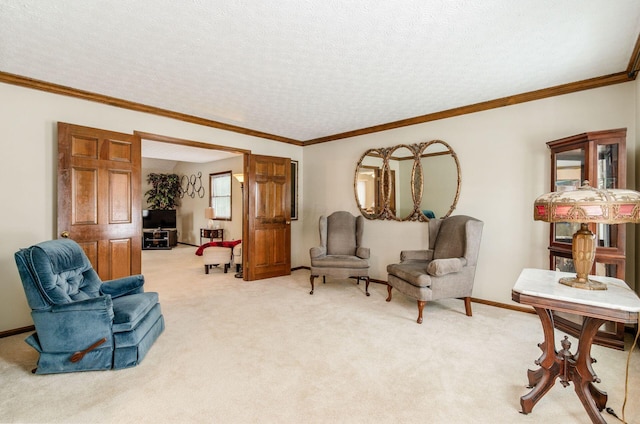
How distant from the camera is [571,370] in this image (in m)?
1.80

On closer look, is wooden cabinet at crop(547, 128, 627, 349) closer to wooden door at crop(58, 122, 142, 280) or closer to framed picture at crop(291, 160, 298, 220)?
framed picture at crop(291, 160, 298, 220)

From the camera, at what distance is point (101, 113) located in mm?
3504

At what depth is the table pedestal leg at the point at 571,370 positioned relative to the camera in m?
1.71

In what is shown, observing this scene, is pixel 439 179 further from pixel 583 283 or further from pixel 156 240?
pixel 156 240

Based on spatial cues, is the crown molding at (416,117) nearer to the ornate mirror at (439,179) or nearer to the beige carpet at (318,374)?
the ornate mirror at (439,179)

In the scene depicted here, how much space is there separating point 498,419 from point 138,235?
380 cm

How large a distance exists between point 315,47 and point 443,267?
2435 mm

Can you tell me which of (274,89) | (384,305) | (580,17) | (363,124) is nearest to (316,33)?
(274,89)

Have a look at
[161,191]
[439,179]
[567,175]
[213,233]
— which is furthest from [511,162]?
[161,191]

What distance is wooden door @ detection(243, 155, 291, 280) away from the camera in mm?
4926

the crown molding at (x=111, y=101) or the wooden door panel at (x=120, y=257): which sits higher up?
the crown molding at (x=111, y=101)

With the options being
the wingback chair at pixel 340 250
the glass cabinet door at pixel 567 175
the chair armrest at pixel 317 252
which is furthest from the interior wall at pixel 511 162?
the chair armrest at pixel 317 252

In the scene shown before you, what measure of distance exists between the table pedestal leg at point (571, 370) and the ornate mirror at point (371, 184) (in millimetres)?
3088

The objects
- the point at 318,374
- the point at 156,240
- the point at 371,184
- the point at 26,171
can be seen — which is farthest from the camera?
the point at 156,240
